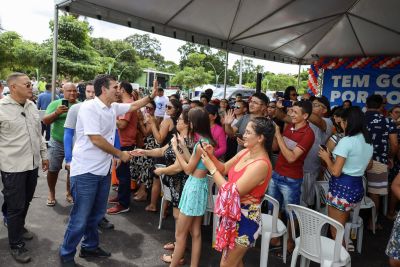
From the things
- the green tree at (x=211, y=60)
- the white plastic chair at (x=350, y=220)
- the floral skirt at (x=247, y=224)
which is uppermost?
the green tree at (x=211, y=60)

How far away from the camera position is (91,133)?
106 inches

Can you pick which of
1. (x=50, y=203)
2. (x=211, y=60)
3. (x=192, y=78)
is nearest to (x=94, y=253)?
(x=50, y=203)

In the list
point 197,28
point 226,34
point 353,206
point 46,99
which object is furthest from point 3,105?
point 46,99

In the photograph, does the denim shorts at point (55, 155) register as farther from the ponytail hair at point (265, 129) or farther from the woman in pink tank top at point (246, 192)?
the ponytail hair at point (265, 129)

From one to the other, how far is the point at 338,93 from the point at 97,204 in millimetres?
8992

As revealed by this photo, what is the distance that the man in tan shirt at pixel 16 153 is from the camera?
2979 millimetres

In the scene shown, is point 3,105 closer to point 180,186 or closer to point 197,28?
point 180,186

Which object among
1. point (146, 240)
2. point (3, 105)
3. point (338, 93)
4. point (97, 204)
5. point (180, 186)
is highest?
point (338, 93)

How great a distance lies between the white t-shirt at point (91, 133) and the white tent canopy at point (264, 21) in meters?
2.80

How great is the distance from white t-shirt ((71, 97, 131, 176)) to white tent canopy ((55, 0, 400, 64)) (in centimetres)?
280

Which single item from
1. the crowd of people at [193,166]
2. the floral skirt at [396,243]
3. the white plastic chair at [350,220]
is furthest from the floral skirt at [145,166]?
the floral skirt at [396,243]

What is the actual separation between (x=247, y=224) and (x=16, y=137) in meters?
2.39

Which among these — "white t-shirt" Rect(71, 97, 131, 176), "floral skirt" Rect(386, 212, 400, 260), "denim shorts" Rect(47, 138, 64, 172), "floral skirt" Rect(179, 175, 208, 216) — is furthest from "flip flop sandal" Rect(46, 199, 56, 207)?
"floral skirt" Rect(386, 212, 400, 260)

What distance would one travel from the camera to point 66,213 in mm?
4188
